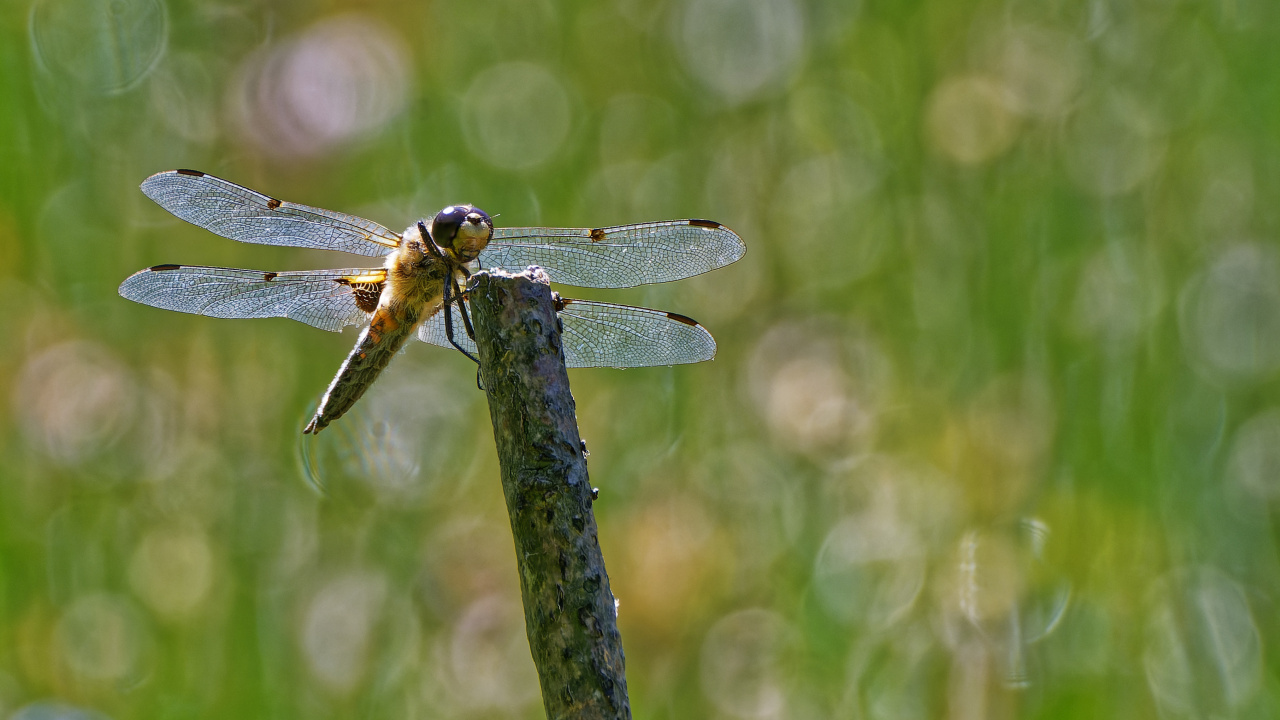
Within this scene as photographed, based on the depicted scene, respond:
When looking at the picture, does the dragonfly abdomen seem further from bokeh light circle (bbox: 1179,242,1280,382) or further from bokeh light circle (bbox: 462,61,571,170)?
bokeh light circle (bbox: 1179,242,1280,382)

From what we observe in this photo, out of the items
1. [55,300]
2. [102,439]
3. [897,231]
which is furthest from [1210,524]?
[55,300]

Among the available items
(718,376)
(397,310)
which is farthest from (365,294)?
(718,376)

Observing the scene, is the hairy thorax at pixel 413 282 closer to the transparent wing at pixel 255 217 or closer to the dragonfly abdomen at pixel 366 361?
the dragonfly abdomen at pixel 366 361

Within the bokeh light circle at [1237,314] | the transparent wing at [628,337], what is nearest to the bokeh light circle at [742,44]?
the transparent wing at [628,337]

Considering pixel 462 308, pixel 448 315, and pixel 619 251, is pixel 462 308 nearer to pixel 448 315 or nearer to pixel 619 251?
pixel 448 315

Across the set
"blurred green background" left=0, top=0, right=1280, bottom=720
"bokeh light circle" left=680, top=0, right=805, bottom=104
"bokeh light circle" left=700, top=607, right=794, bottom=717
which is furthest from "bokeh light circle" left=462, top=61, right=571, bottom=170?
"bokeh light circle" left=700, top=607, right=794, bottom=717

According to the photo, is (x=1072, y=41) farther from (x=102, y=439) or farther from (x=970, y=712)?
(x=102, y=439)
